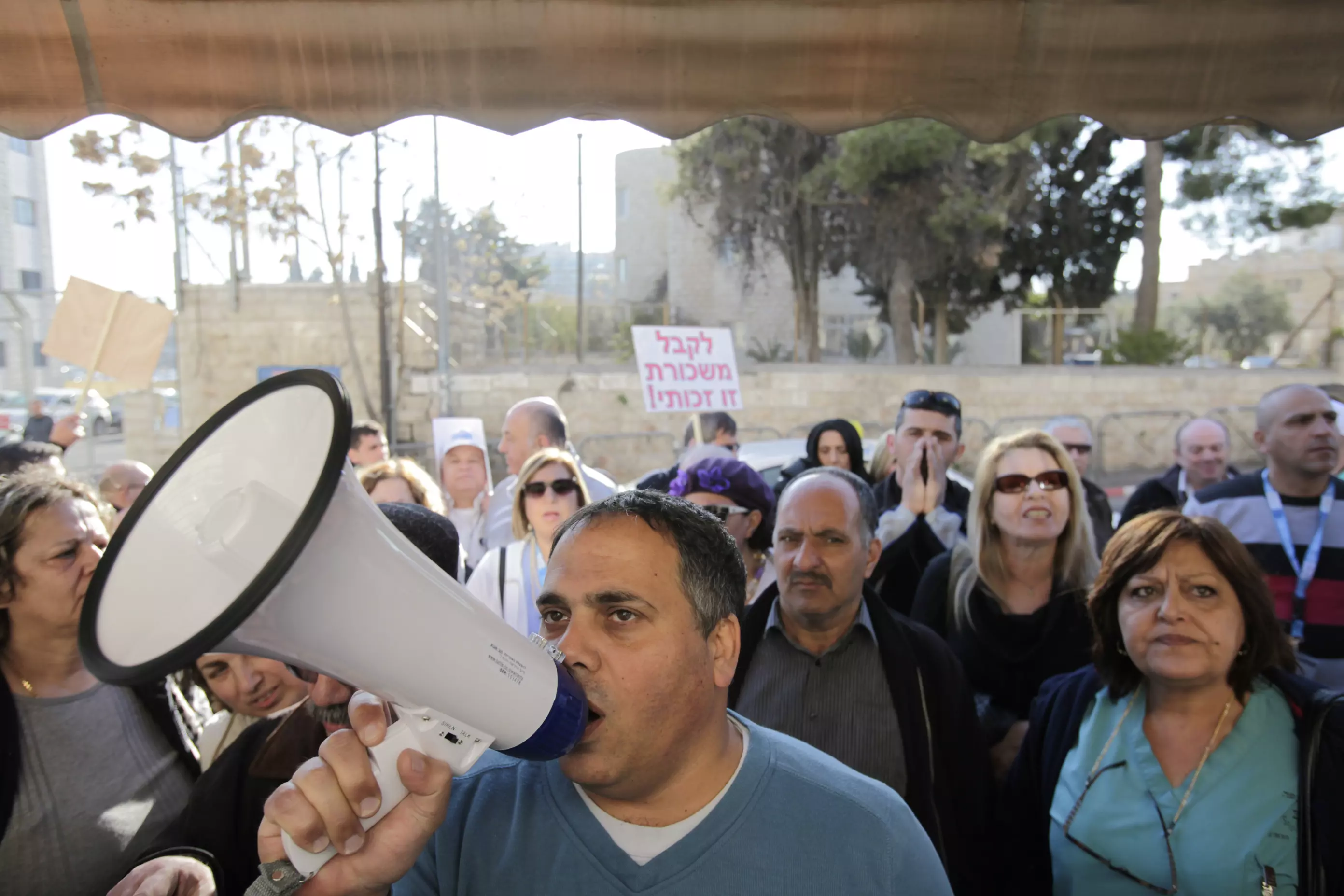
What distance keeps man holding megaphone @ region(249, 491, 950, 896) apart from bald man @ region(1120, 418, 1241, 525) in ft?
13.6

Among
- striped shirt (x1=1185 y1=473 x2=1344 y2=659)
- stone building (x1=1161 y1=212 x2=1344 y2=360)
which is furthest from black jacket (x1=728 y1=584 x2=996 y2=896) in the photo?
stone building (x1=1161 y1=212 x2=1344 y2=360)

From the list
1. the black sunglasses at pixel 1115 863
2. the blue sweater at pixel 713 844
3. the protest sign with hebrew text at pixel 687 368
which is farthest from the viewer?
the protest sign with hebrew text at pixel 687 368

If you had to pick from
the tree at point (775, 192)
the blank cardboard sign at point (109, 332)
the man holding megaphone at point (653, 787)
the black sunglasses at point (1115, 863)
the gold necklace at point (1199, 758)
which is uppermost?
the tree at point (775, 192)

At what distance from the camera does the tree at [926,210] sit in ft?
59.4

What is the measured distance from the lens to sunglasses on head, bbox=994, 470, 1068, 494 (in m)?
3.27

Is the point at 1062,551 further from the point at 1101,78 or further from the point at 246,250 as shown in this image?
the point at 246,250

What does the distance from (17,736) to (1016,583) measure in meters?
2.83

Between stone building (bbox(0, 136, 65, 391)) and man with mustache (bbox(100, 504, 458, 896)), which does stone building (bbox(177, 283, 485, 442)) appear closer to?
stone building (bbox(0, 136, 65, 391))

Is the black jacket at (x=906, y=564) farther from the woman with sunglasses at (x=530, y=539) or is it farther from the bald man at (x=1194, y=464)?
the bald man at (x=1194, y=464)

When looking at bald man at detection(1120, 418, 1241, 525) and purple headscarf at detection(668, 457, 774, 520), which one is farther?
bald man at detection(1120, 418, 1241, 525)

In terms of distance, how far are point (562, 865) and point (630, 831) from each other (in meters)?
0.11

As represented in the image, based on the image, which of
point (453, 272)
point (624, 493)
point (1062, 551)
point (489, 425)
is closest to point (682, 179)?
point (453, 272)

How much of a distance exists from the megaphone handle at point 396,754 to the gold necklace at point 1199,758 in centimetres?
171

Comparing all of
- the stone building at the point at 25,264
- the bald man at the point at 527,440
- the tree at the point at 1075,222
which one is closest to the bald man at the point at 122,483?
the bald man at the point at 527,440
